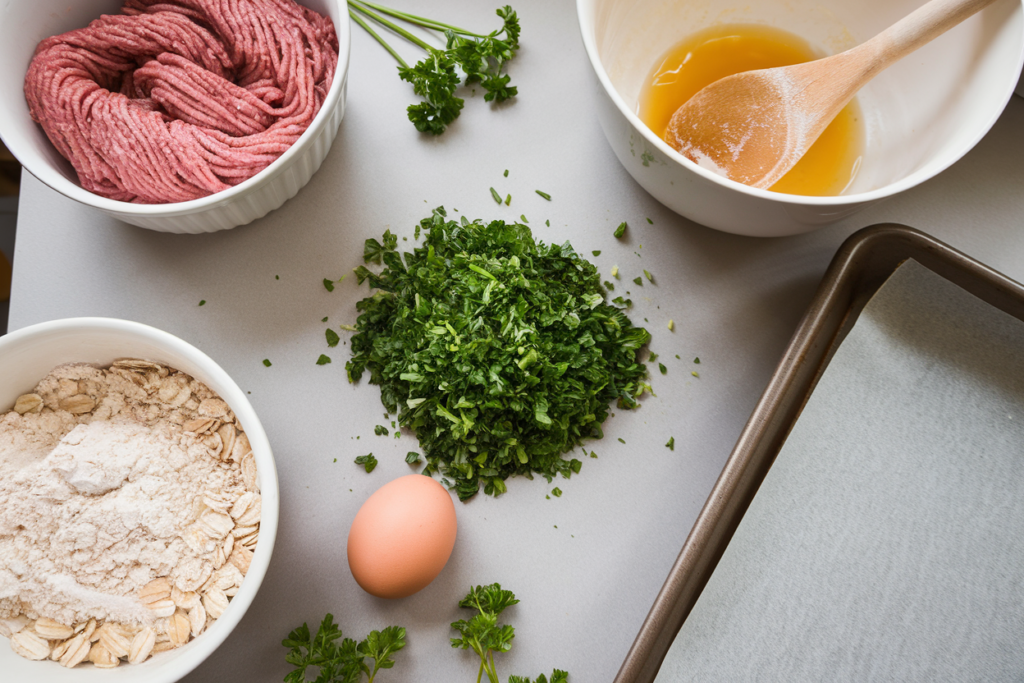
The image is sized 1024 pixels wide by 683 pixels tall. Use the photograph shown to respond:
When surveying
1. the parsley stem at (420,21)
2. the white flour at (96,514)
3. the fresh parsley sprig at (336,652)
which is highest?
the parsley stem at (420,21)

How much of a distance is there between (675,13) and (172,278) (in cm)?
89

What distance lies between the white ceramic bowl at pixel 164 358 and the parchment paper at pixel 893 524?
0.55m

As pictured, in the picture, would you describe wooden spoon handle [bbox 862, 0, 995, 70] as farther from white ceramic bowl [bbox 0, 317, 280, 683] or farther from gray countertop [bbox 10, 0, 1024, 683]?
white ceramic bowl [bbox 0, 317, 280, 683]

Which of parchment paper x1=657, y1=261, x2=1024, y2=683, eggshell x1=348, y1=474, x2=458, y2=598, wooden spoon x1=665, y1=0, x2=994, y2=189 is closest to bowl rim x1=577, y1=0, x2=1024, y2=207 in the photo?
wooden spoon x1=665, y1=0, x2=994, y2=189

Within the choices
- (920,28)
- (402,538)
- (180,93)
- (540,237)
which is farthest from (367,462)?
(920,28)

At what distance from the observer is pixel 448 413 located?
0.82 meters

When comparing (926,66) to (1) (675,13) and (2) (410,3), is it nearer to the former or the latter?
(1) (675,13)

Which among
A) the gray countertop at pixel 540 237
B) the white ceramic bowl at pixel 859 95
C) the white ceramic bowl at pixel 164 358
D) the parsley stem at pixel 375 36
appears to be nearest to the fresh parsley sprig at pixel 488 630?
the gray countertop at pixel 540 237

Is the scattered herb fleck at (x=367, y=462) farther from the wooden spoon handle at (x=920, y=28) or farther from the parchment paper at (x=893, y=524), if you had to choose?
the wooden spoon handle at (x=920, y=28)

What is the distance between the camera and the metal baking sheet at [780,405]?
0.76 m

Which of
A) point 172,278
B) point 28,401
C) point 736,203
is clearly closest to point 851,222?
point 736,203

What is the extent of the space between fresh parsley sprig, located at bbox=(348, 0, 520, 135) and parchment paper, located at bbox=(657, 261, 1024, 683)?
2.21ft

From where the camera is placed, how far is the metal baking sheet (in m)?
0.76

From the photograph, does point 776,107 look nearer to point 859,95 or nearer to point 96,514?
point 859,95
